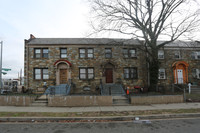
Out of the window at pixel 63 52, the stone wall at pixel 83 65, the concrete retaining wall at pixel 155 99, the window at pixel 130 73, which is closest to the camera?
the concrete retaining wall at pixel 155 99

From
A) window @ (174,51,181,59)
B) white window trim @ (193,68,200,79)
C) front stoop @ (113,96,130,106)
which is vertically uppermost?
window @ (174,51,181,59)

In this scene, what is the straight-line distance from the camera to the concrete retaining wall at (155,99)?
9500mm

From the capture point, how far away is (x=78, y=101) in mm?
9164

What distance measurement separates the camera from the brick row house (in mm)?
15648

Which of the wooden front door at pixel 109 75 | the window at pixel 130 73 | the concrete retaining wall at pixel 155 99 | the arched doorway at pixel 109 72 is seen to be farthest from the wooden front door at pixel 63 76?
the concrete retaining wall at pixel 155 99

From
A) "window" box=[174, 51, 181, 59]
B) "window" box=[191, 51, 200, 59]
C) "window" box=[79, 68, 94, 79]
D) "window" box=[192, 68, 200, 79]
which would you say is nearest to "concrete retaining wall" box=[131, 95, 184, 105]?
"window" box=[79, 68, 94, 79]

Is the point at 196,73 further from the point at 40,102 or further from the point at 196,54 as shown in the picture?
the point at 40,102

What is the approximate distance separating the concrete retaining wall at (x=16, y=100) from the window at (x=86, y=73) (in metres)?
7.37

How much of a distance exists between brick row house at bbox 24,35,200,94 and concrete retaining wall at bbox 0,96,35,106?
614 centimetres

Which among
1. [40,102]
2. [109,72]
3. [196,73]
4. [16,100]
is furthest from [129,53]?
[16,100]

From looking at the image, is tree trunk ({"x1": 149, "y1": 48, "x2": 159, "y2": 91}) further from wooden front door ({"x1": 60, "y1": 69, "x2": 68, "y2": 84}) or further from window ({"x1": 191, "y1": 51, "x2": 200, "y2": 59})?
wooden front door ({"x1": 60, "y1": 69, "x2": 68, "y2": 84})

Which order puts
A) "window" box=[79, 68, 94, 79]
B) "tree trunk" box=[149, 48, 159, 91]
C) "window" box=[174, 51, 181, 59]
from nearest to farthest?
"tree trunk" box=[149, 48, 159, 91] → "window" box=[79, 68, 94, 79] → "window" box=[174, 51, 181, 59]

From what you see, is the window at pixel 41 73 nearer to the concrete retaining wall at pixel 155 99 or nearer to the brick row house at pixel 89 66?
the brick row house at pixel 89 66

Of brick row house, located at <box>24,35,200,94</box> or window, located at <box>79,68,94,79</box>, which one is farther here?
window, located at <box>79,68,94,79</box>
